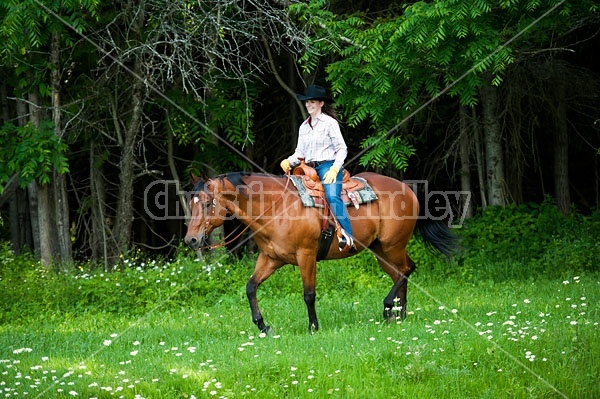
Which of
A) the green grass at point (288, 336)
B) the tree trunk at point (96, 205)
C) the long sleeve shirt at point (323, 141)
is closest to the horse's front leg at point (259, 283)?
the green grass at point (288, 336)

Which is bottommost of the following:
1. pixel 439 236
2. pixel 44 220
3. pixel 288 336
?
pixel 288 336

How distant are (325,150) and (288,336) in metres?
2.31

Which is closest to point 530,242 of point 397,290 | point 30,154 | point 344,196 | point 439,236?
point 439,236

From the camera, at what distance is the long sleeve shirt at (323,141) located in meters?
9.98

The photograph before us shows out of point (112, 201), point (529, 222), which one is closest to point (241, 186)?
point (529, 222)

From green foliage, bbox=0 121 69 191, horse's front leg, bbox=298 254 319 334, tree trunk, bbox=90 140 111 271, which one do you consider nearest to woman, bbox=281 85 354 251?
horse's front leg, bbox=298 254 319 334

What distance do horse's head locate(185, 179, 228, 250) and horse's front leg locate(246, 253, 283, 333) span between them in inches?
34.8

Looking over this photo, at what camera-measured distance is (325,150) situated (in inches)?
397

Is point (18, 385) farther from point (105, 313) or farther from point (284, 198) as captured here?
point (105, 313)

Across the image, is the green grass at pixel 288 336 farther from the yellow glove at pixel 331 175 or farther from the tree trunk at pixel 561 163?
the tree trunk at pixel 561 163

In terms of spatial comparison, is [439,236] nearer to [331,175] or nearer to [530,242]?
[331,175]

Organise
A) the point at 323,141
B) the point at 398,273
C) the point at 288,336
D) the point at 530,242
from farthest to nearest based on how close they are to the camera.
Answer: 1. the point at 530,242
2. the point at 398,273
3. the point at 323,141
4. the point at 288,336

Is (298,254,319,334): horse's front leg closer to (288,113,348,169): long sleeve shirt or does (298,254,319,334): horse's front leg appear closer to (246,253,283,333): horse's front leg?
(246,253,283,333): horse's front leg

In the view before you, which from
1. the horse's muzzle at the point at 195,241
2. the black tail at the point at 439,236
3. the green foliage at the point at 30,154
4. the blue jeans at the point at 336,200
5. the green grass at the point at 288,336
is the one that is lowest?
the green grass at the point at 288,336
